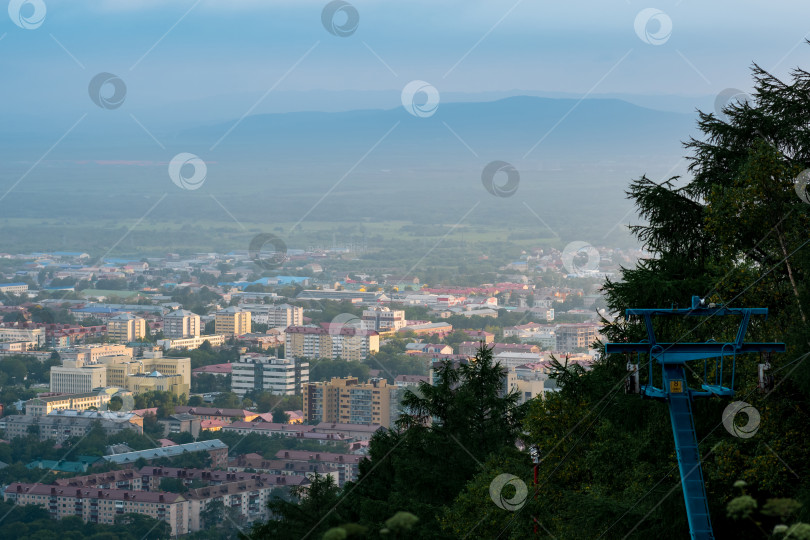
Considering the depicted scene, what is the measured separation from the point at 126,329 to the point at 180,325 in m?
5.39

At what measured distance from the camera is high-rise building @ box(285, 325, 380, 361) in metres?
97.7

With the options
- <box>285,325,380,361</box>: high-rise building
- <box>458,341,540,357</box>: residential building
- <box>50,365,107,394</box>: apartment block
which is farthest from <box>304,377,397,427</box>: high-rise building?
<box>50,365,107,394</box>: apartment block

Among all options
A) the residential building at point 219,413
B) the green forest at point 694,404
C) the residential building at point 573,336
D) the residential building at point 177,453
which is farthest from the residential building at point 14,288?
the green forest at point 694,404

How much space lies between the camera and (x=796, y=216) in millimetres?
10625

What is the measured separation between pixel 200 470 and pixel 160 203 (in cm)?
13864

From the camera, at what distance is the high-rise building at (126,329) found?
10994cm

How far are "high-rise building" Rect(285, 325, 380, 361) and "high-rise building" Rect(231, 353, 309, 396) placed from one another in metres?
5.51

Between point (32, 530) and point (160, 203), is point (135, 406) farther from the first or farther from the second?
point (160, 203)

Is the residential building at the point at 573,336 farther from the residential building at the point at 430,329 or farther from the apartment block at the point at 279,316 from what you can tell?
the apartment block at the point at 279,316

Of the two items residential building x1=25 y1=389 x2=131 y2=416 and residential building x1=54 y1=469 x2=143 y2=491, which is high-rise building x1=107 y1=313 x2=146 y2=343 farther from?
residential building x1=54 y1=469 x2=143 y2=491

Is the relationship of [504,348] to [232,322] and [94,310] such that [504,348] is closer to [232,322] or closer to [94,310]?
[232,322]

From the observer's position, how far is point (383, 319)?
362 ft

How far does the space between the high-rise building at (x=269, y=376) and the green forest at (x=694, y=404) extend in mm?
70803

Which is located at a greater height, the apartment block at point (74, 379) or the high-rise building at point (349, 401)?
the apartment block at point (74, 379)
